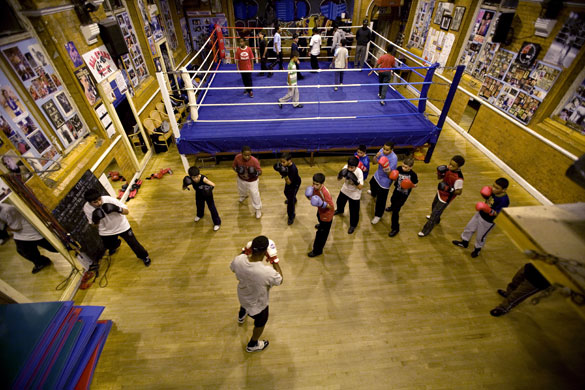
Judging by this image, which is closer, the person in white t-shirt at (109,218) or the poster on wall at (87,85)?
the person in white t-shirt at (109,218)

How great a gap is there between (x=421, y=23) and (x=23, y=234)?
9189 mm

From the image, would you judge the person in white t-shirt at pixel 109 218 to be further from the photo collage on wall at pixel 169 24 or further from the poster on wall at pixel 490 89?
the poster on wall at pixel 490 89

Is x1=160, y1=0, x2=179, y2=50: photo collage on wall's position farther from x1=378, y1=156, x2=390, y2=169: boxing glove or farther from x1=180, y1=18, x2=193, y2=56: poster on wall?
x1=378, y1=156, x2=390, y2=169: boxing glove

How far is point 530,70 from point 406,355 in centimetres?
480

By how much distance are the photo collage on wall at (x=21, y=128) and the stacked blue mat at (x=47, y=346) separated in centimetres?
134

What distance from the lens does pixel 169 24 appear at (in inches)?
284

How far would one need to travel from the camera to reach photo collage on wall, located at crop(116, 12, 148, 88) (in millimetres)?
4703

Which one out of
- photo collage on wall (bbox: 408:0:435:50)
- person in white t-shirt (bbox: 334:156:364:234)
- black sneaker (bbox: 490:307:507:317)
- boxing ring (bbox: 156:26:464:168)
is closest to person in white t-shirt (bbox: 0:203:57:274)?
boxing ring (bbox: 156:26:464:168)

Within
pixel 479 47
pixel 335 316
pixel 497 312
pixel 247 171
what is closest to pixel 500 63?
pixel 479 47

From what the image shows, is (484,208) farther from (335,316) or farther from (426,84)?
(426,84)

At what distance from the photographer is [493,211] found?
276cm

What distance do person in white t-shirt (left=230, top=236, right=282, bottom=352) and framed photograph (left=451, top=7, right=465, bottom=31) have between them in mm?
6550

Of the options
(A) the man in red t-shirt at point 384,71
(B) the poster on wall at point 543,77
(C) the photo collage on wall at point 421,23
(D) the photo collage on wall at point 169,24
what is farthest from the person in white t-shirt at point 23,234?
(C) the photo collage on wall at point 421,23

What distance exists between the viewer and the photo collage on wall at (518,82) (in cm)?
408
